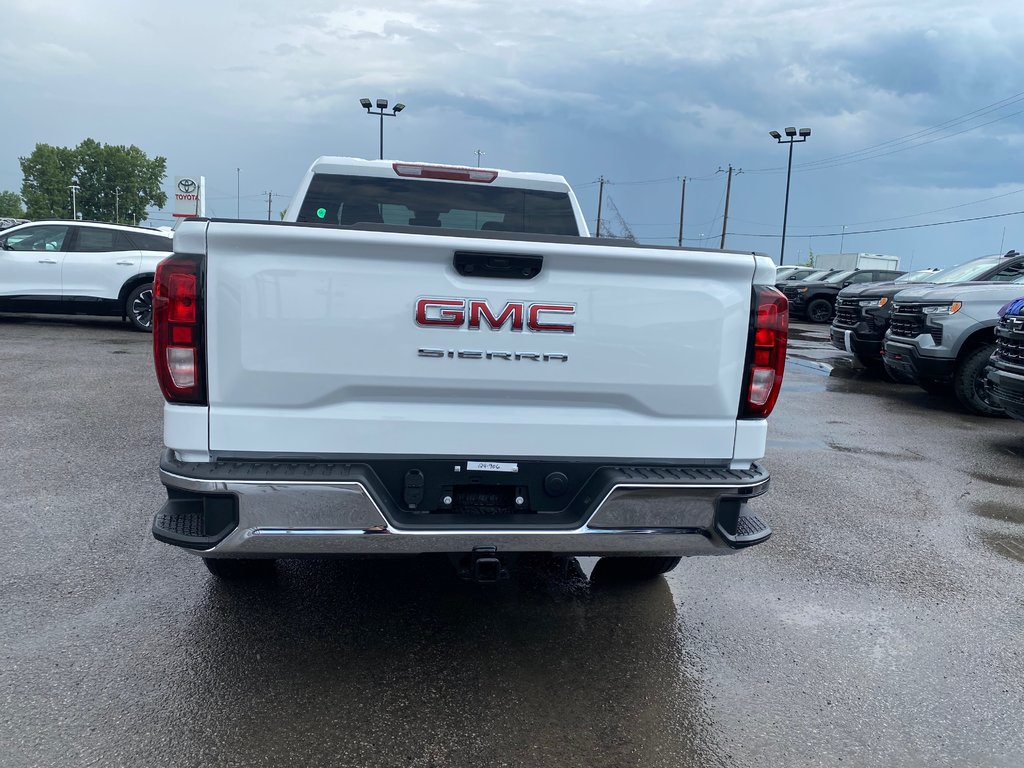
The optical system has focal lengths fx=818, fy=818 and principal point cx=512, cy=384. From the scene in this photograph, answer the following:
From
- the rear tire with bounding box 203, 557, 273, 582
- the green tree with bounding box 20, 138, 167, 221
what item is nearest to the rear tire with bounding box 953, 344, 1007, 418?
the rear tire with bounding box 203, 557, 273, 582

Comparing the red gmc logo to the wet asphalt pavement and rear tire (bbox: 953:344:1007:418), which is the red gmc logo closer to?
the wet asphalt pavement

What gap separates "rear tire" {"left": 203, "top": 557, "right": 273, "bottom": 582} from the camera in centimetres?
369

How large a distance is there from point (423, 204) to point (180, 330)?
258 cm

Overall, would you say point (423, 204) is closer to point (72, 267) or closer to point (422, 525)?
→ point (422, 525)

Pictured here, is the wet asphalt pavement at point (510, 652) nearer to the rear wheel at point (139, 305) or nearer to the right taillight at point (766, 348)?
the right taillight at point (766, 348)

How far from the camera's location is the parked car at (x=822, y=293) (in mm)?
25344

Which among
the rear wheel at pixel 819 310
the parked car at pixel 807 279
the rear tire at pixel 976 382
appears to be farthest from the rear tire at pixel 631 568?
the parked car at pixel 807 279

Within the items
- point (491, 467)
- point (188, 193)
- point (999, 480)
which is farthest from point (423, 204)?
point (188, 193)

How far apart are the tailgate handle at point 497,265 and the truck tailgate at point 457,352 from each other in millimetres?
23

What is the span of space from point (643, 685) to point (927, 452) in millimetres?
5371

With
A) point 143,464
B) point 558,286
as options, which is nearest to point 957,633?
point 558,286

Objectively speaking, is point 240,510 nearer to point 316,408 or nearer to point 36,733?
point 316,408

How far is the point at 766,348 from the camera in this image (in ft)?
9.96

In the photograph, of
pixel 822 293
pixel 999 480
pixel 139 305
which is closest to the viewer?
pixel 999 480
